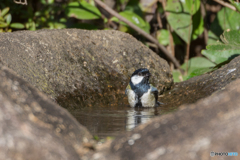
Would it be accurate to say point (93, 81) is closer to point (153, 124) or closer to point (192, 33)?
point (153, 124)

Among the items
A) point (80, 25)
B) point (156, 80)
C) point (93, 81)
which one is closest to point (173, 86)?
point (156, 80)

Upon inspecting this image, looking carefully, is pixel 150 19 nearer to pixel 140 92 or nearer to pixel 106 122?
pixel 140 92

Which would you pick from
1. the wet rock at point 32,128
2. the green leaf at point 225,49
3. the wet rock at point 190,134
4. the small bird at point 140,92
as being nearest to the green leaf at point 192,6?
the green leaf at point 225,49

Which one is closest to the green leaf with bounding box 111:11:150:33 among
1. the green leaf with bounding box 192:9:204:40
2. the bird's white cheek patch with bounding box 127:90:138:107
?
the green leaf with bounding box 192:9:204:40

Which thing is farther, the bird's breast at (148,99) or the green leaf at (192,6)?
the green leaf at (192,6)

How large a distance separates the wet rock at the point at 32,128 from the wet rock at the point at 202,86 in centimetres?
229

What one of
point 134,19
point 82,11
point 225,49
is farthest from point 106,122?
point 134,19

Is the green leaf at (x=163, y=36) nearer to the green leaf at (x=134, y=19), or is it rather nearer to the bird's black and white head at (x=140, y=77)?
the green leaf at (x=134, y=19)

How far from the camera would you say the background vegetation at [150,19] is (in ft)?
18.7

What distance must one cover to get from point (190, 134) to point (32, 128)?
2.25 feet

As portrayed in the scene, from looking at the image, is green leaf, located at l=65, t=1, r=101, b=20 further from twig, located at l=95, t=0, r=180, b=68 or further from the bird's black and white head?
the bird's black and white head

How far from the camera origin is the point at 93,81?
3.92 meters

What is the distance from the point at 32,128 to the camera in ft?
4.52

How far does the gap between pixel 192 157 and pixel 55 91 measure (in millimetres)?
2431
